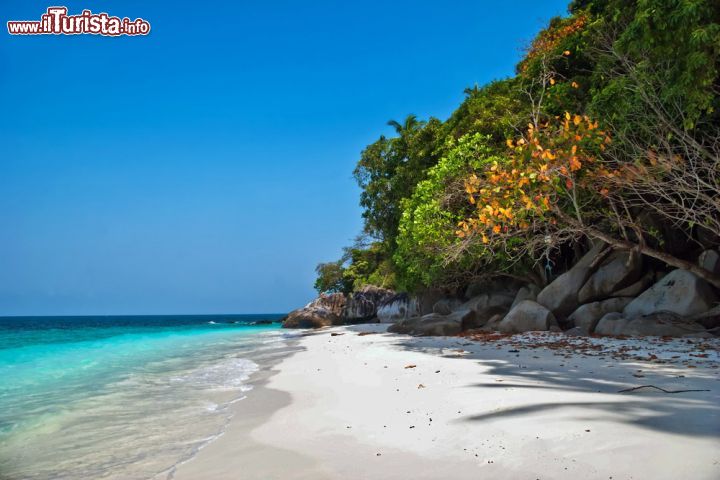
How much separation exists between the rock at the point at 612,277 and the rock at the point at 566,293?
187mm

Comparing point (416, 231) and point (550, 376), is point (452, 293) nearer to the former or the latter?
point (416, 231)

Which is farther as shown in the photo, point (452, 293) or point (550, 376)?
point (452, 293)

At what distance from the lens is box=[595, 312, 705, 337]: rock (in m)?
10.5

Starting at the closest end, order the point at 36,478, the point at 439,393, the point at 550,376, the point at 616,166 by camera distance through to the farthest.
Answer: the point at 36,478 < the point at 439,393 < the point at 550,376 < the point at 616,166

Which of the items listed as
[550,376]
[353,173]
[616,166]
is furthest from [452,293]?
[550,376]

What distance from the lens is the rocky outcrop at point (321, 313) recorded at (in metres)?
39.4

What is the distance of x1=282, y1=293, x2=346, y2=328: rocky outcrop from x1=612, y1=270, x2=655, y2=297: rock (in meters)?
27.4

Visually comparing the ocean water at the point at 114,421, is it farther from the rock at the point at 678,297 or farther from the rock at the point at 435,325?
the rock at the point at 678,297

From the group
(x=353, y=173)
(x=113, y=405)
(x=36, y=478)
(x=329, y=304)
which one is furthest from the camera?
(x=329, y=304)

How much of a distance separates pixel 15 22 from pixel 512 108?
17889mm

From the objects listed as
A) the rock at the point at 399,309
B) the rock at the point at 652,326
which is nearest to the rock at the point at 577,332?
the rock at the point at 652,326

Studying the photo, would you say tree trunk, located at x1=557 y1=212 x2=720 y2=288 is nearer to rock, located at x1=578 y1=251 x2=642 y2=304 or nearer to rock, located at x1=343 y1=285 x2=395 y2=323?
rock, located at x1=578 y1=251 x2=642 y2=304

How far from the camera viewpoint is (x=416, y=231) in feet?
55.2

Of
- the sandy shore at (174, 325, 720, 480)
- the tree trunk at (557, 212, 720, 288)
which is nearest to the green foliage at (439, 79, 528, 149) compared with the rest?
the tree trunk at (557, 212, 720, 288)
